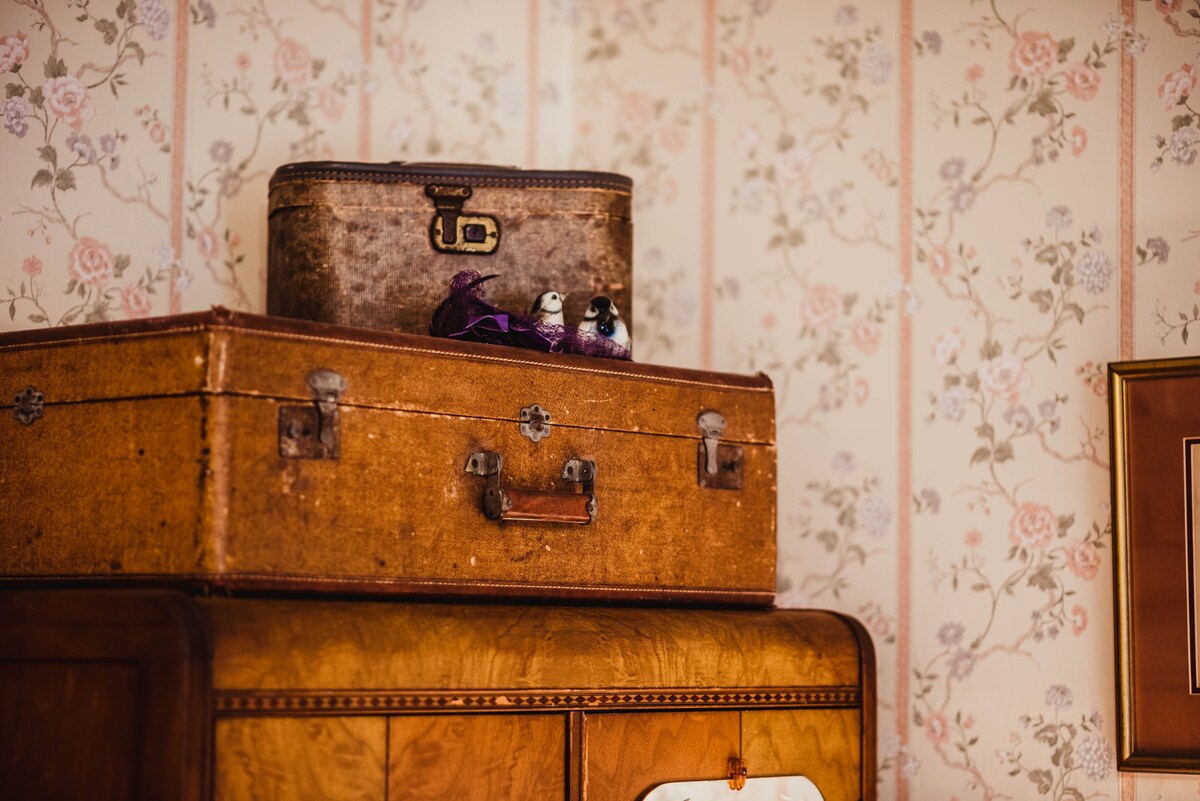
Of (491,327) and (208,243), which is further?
(208,243)

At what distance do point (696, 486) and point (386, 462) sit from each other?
0.49m

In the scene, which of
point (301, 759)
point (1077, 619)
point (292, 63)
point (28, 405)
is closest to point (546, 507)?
point (301, 759)

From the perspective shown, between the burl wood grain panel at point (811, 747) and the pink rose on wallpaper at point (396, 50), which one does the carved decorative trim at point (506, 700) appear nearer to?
the burl wood grain panel at point (811, 747)

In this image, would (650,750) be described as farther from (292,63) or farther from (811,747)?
(292,63)

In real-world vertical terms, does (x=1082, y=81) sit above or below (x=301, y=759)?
above

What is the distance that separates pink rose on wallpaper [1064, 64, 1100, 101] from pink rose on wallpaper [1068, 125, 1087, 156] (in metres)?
0.05

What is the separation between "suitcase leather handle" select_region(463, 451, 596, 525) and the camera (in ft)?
5.63

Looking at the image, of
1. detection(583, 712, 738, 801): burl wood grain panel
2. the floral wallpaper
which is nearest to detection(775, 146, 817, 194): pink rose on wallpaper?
the floral wallpaper

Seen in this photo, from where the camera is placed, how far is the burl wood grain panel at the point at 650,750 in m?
1.71

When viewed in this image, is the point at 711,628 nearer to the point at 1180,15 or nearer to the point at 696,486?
the point at 696,486

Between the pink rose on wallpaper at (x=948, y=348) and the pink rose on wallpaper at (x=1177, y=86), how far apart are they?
0.48 metres

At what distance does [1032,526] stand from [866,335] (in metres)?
0.43

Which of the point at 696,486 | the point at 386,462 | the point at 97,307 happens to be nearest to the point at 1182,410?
the point at 696,486

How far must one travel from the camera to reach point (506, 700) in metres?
1.63
